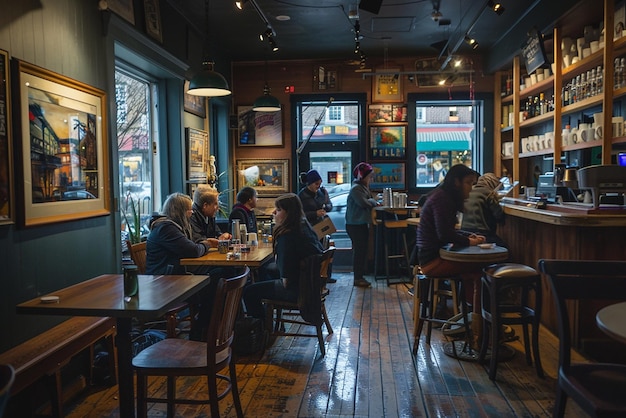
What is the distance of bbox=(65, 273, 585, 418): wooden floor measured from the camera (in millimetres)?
3129

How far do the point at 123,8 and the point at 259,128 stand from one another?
399 cm

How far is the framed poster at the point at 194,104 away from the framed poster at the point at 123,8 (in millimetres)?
1439

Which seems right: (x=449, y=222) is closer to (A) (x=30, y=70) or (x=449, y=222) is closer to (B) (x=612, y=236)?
(B) (x=612, y=236)

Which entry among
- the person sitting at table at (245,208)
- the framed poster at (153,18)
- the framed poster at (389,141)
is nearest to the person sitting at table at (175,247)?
the person sitting at table at (245,208)

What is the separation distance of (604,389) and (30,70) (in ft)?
11.2

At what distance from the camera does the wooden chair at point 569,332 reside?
2.14 m

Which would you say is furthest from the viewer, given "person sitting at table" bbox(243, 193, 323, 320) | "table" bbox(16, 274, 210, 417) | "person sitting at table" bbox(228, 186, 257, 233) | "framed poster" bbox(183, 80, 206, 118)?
"framed poster" bbox(183, 80, 206, 118)

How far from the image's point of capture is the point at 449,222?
398cm

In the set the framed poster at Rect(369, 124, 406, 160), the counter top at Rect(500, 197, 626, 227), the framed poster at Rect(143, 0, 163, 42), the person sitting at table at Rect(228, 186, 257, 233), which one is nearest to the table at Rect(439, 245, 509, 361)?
the counter top at Rect(500, 197, 626, 227)

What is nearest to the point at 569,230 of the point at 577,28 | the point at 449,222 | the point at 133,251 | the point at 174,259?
the point at 449,222

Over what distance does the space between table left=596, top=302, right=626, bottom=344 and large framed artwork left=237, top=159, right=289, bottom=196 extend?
656 centimetres

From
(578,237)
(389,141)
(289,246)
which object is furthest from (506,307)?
(389,141)

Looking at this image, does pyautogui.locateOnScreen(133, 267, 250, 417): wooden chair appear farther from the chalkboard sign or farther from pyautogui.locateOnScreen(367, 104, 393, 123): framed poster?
pyautogui.locateOnScreen(367, 104, 393, 123): framed poster

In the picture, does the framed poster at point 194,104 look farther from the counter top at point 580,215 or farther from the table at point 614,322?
the table at point 614,322
